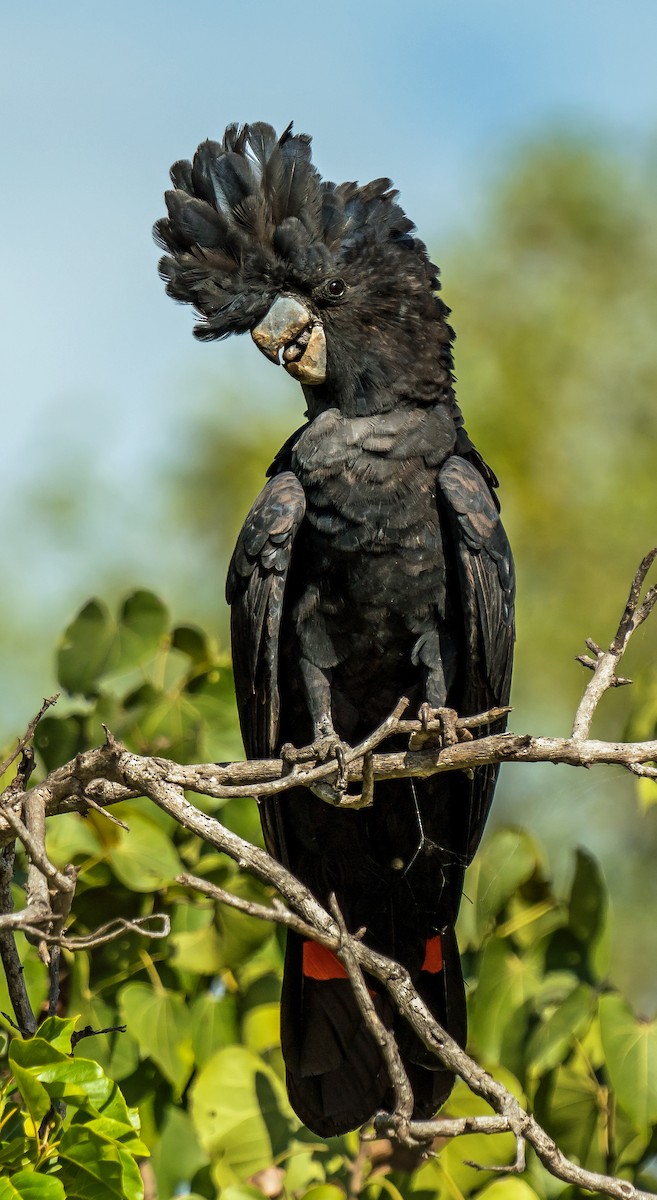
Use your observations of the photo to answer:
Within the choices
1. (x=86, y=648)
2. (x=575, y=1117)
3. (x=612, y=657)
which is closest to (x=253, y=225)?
(x=86, y=648)

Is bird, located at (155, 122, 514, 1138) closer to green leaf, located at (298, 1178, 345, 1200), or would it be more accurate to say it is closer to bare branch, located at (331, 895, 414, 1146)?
green leaf, located at (298, 1178, 345, 1200)

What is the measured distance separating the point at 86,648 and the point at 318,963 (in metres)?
1.19

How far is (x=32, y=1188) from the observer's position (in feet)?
6.50

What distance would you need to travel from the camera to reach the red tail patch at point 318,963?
3.58m

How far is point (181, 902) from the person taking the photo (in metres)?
3.65

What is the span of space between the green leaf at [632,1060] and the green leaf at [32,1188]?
1.79 meters

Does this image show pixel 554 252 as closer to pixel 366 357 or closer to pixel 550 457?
pixel 550 457

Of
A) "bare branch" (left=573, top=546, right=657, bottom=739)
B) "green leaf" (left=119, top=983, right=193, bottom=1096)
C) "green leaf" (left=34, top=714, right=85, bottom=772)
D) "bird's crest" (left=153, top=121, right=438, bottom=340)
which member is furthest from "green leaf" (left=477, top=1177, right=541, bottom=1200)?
"bird's crest" (left=153, top=121, right=438, bottom=340)

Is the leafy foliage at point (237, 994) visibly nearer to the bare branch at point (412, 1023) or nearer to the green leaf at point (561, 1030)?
the green leaf at point (561, 1030)

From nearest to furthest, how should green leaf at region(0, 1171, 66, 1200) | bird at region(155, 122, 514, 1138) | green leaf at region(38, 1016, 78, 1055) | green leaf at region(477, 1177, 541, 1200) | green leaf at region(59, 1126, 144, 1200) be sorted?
1. green leaf at region(0, 1171, 66, 1200)
2. green leaf at region(59, 1126, 144, 1200)
3. green leaf at region(38, 1016, 78, 1055)
4. green leaf at region(477, 1177, 541, 1200)
5. bird at region(155, 122, 514, 1138)

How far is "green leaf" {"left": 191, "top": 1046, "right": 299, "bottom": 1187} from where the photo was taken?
3.31 metres

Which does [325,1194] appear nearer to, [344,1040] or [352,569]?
[344,1040]

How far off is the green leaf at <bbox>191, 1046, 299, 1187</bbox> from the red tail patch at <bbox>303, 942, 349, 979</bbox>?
0.99ft

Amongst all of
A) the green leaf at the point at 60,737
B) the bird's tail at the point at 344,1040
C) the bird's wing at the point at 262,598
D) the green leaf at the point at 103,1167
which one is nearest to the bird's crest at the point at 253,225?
the bird's wing at the point at 262,598
